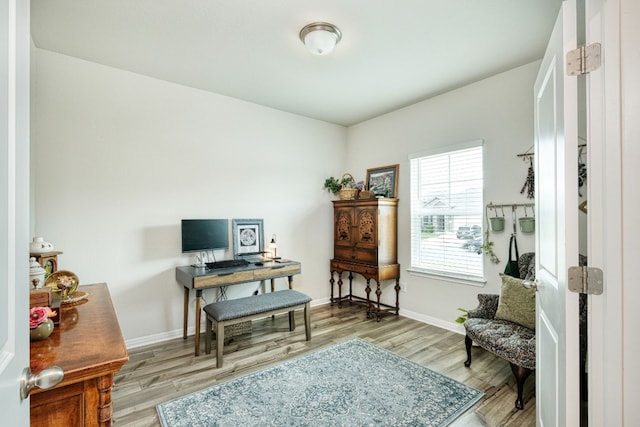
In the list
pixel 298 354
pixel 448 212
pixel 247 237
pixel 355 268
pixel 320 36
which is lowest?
pixel 298 354

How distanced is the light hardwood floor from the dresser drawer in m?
0.63

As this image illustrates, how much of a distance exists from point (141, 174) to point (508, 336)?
3491 mm

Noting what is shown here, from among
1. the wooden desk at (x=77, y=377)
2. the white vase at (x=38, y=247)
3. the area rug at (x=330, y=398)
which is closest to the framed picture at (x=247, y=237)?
the area rug at (x=330, y=398)

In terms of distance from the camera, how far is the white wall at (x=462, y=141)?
2.94 meters

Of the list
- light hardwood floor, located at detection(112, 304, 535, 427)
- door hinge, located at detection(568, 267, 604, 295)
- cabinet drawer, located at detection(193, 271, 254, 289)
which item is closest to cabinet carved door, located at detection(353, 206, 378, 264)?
light hardwood floor, located at detection(112, 304, 535, 427)

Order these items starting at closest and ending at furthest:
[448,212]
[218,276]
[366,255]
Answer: [218,276]
[448,212]
[366,255]

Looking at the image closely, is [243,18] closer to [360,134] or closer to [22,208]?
[22,208]

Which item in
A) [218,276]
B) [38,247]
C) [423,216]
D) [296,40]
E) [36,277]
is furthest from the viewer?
[423,216]

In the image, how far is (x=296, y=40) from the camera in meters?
2.47

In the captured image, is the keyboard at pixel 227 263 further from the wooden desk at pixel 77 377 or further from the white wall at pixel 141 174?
the wooden desk at pixel 77 377

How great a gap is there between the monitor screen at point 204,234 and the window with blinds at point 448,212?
2.28 meters

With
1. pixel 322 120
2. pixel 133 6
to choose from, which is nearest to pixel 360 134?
pixel 322 120

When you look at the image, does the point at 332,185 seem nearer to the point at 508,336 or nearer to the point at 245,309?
the point at 245,309

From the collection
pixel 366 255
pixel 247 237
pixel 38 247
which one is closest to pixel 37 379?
pixel 38 247
